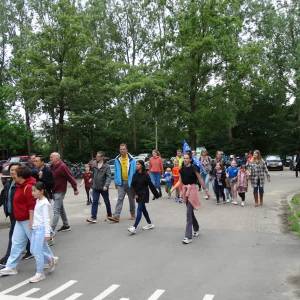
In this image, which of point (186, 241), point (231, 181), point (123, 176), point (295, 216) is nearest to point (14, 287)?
point (186, 241)

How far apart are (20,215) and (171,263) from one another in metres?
2.51

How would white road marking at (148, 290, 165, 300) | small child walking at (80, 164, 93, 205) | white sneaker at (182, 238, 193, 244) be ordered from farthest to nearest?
1. small child walking at (80, 164, 93, 205)
2. white sneaker at (182, 238, 193, 244)
3. white road marking at (148, 290, 165, 300)

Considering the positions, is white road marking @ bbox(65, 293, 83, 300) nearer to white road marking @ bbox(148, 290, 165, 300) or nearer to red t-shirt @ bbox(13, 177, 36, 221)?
white road marking @ bbox(148, 290, 165, 300)

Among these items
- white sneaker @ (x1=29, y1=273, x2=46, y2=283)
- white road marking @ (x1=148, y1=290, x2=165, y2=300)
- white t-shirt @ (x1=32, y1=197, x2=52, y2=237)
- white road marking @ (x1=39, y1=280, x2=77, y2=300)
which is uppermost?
white t-shirt @ (x1=32, y1=197, x2=52, y2=237)

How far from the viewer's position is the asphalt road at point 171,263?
21.3 feet

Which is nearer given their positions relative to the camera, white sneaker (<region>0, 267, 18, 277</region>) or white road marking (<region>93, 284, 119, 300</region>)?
white road marking (<region>93, 284, 119, 300</region>)

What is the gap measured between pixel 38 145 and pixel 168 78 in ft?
68.6

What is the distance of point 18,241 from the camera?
759cm

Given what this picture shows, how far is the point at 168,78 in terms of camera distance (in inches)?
1389

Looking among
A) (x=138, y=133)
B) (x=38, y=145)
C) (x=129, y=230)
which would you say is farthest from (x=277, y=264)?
(x=38, y=145)

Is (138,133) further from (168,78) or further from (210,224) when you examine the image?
(210,224)

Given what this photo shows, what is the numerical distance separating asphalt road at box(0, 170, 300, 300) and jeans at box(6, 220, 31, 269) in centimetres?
26

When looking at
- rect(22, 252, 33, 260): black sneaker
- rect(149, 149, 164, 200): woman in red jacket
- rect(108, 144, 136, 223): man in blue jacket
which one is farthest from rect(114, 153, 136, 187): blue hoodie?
rect(149, 149, 164, 200): woman in red jacket

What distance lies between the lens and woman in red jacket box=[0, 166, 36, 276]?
7527mm
